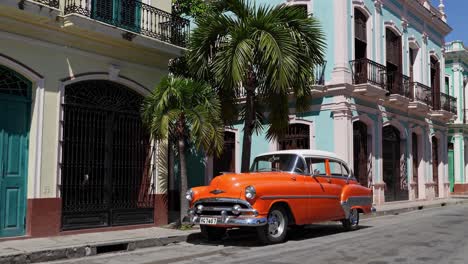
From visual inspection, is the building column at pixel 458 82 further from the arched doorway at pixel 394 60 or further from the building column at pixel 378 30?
the building column at pixel 378 30

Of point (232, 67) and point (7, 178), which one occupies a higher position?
point (232, 67)

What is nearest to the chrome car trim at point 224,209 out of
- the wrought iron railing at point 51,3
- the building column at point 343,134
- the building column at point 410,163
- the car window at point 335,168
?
the car window at point 335,168

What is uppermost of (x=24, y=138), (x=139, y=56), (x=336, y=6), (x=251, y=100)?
(x=336, y=6)

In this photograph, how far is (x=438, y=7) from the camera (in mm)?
29344

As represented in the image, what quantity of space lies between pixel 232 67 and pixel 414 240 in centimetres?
531

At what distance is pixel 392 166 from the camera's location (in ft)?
76.1

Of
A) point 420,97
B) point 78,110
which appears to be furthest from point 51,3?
point 420,97

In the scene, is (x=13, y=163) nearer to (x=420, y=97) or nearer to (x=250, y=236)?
(x=250, y=236)

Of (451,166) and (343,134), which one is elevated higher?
(343,134)

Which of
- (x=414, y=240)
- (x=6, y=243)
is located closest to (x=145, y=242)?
(x=6, y=243)

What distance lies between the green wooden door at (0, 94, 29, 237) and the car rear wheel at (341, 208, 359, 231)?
285 inches

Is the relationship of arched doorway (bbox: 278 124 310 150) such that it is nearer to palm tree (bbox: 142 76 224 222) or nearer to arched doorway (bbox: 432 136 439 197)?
palm tree (bbox: 142 76 224 222)

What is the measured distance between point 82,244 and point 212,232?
9.02ft

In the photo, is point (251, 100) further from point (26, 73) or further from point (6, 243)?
point (6, 243)
